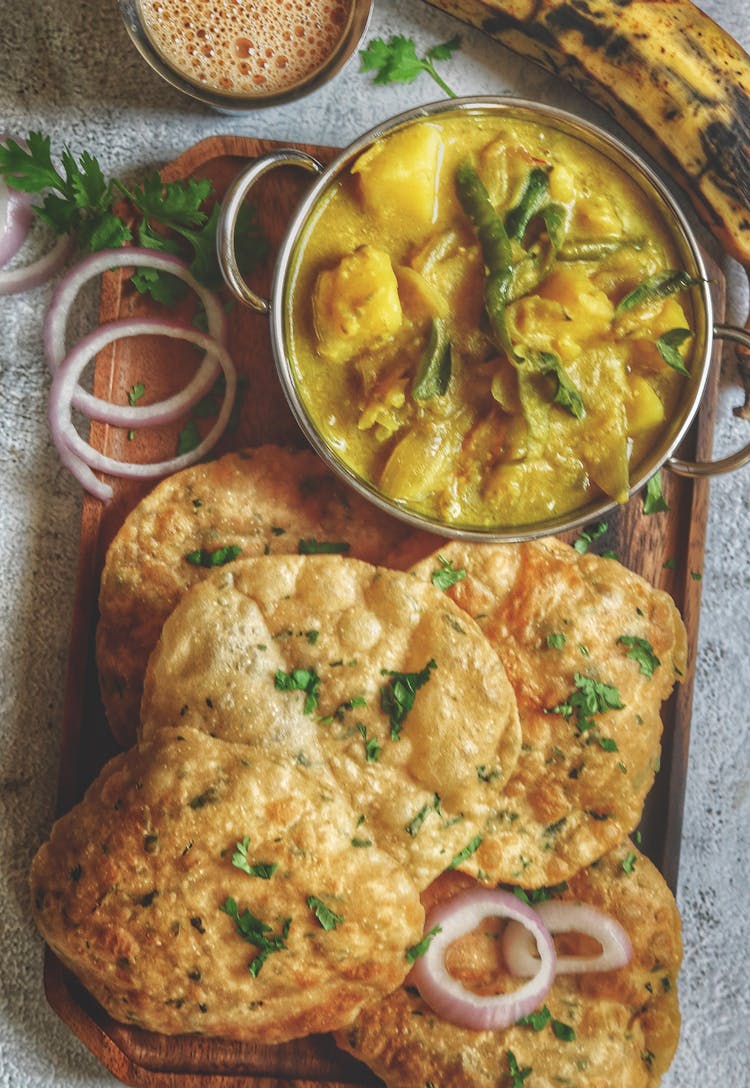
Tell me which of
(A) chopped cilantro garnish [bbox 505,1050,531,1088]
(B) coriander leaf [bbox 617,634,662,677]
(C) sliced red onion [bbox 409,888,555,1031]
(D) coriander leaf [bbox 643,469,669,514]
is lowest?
(A) chopped cilantro garnish [bbox 505,1050,531,1088]

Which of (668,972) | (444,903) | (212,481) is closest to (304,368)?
(212,481)

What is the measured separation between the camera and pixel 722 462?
3.48 m

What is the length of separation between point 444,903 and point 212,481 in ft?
5.39

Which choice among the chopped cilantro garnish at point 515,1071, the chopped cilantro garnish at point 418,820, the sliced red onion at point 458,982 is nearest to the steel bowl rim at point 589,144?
the chopped cilantro garnish at point 418,820

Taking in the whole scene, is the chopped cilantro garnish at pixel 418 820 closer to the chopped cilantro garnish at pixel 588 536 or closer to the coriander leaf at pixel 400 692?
the coriander leaf at pixel 400 692

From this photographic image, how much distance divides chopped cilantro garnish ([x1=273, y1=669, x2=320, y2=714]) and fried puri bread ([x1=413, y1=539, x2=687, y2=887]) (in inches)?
20.4

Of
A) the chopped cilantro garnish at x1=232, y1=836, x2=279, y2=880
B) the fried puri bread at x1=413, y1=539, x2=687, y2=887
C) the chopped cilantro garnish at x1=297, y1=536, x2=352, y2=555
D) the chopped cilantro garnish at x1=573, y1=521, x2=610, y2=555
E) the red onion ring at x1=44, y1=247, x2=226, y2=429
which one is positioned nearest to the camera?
the chopped cilantro garnish at x1=232, y1=836, x2=279, y2=880

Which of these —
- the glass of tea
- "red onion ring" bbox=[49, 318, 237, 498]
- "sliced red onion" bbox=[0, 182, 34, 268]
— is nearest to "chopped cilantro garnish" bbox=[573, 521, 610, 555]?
"red onion ring" bbox=[49, 318, 237, 498]

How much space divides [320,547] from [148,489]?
2.22ft

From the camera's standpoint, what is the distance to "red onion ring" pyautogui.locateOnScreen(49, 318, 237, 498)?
362cm

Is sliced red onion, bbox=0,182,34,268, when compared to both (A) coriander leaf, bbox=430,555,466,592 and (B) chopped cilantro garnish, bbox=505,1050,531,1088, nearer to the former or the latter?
(A) coriander leaf, bbox=430,555,466,592

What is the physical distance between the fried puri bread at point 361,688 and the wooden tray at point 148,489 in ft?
1.73

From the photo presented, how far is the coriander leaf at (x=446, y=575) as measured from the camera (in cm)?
344

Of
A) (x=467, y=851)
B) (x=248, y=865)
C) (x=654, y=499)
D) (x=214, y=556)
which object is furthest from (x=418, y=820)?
(x=654, y=499)
